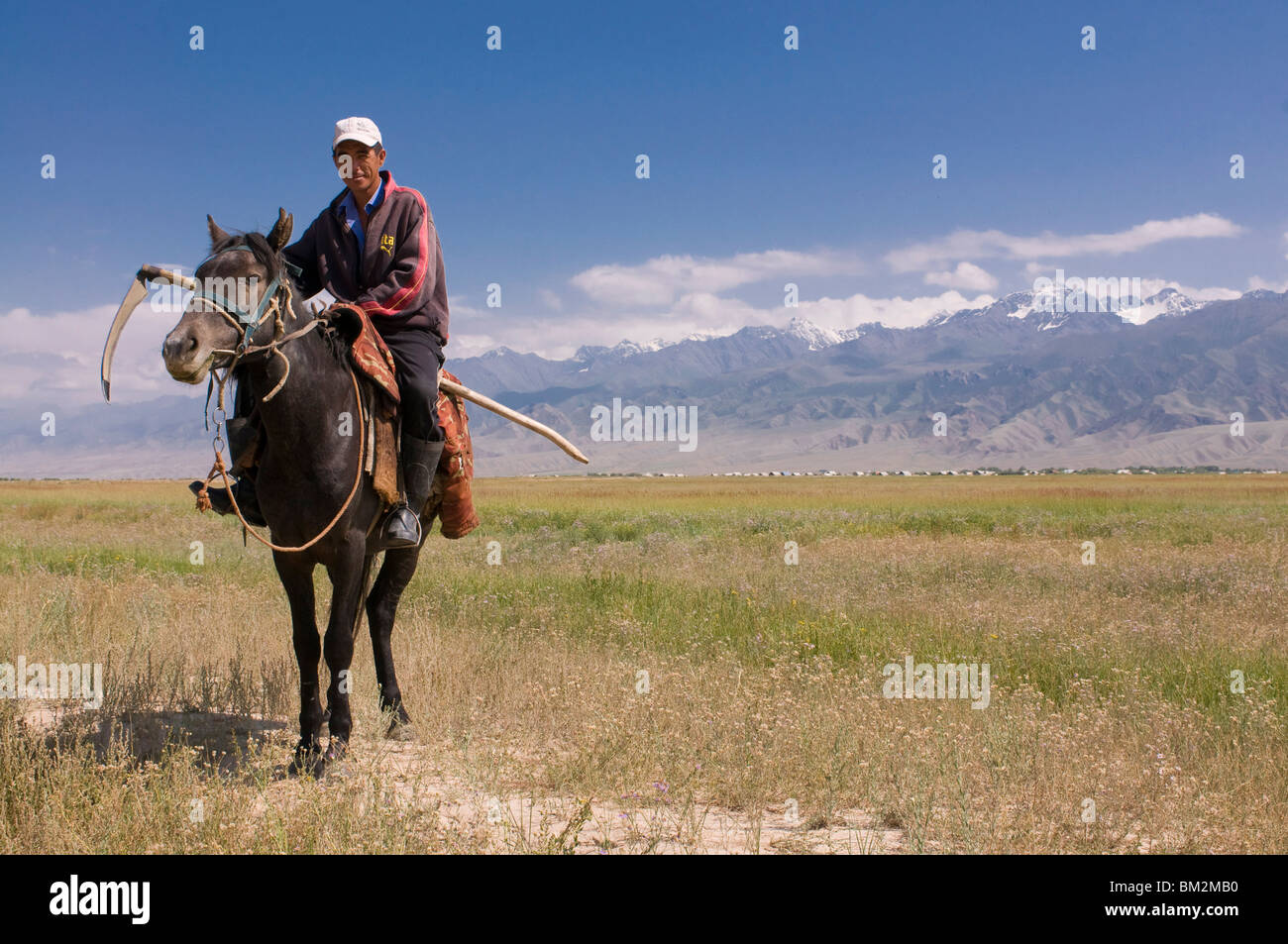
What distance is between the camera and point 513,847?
3.96 meters

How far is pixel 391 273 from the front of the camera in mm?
5930

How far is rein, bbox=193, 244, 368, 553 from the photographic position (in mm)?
4395

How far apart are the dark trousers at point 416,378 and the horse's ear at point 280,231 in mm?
1199

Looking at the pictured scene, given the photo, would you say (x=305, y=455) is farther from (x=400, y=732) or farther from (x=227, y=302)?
(x=400, y=732)

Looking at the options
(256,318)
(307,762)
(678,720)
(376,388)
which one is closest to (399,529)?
(376,388)

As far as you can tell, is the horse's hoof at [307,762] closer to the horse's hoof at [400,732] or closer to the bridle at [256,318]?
the horse's hoof at [400,732]

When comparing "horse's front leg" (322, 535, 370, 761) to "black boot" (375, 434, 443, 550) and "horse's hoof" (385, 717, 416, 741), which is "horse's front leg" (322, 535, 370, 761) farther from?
"horse's hoof" (385, 717, 416, 741)

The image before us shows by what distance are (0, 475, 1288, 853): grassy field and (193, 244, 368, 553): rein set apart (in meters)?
1.48

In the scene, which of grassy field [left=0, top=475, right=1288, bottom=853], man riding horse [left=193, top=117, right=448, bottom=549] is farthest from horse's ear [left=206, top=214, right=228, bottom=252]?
grassy field [left=0, top=475, right=1288, bottom=853]

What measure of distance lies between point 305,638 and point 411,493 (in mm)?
1284

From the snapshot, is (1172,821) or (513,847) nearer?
(513,847)
